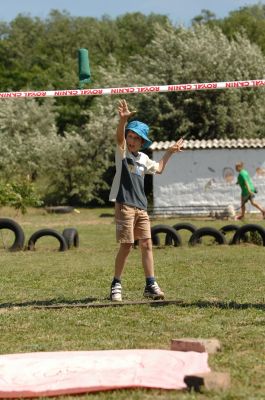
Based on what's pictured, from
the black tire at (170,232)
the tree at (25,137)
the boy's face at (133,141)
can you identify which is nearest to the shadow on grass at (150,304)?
the boy's face at (133,141)

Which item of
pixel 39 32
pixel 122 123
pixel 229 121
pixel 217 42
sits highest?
pixel 39 32

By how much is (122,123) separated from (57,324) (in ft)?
6.95

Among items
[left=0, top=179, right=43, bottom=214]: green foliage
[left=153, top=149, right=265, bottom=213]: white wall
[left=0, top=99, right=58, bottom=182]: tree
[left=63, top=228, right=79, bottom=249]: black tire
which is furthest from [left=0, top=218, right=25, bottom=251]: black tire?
[left=0, top=99, right=58, bottom=182]: tree

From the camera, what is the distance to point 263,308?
7703 millimetres

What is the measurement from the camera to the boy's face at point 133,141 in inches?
325

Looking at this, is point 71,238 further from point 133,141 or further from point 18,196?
point 18,196

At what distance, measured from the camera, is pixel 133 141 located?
8297 millimetres

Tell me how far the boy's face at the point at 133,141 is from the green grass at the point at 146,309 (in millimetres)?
1600

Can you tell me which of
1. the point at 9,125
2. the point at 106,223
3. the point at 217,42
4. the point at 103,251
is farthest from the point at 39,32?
the point at 103,251

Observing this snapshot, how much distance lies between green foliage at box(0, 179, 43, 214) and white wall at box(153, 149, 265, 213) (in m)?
4.62

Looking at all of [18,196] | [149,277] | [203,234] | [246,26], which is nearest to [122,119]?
[149,277]

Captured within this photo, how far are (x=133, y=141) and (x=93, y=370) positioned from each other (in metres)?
3.65

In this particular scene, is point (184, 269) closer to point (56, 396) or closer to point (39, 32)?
point (56, 396)

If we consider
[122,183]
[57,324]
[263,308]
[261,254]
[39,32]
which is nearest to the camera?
[57,324]
